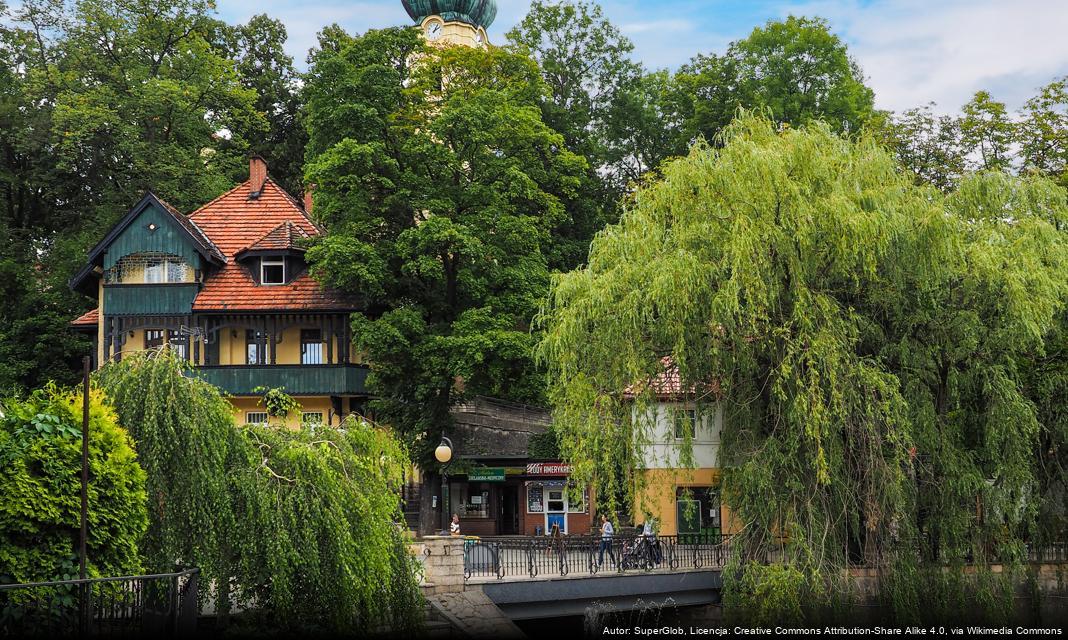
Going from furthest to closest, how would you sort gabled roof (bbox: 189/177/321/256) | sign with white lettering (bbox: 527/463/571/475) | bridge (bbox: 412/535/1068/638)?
gabled roof (bbox: 189/177/321/256) → sign with white lettering (bbox: 527/463/571/475) → bridge (bbox: 412/535/1068/638)

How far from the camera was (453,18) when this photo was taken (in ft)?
200

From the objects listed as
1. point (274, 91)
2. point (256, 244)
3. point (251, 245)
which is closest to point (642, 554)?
point (256, 244)

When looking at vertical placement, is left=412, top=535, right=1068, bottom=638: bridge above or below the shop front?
below

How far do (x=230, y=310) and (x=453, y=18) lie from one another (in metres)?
26.3

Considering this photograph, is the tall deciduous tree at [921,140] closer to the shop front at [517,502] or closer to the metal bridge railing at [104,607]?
the shop front at [517,502]

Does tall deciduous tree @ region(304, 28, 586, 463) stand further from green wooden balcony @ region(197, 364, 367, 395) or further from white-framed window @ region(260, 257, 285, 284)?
white-framed window @ region(260, 257, 285, 284)

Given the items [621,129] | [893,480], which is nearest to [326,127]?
[621,129]

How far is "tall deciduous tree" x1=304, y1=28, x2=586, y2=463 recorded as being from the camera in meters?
35.4

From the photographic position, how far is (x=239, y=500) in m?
18.9

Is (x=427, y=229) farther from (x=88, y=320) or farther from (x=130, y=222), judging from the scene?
(x=88, y=320)

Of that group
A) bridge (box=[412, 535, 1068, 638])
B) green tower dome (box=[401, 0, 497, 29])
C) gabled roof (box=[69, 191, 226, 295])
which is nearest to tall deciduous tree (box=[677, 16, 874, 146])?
green tower dome (box=[401, 0, 497, 29])

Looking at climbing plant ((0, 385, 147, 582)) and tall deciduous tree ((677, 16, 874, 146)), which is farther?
tall deciduous tree ((677, 16, 874, 146))

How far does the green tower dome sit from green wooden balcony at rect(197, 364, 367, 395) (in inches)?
1056

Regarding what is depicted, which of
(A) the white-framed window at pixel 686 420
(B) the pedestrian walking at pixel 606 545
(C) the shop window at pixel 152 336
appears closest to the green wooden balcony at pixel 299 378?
(C) the shop window at pixel 152 336
